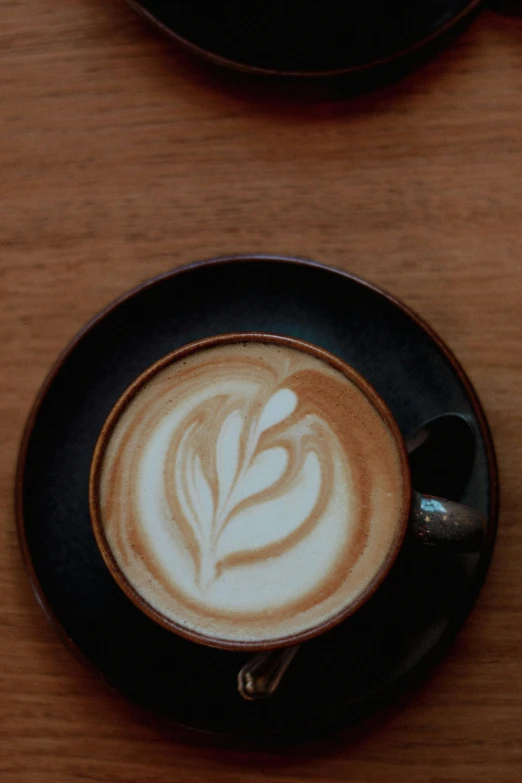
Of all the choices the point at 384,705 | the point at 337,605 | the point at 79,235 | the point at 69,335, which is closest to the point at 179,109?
the point at 79,235

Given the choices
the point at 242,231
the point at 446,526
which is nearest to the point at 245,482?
the point at 446,526

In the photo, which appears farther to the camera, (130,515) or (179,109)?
(179,109)

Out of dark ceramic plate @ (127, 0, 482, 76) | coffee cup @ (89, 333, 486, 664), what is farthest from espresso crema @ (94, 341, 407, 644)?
dark ceramic plate @ (127, 0, 482, 76)

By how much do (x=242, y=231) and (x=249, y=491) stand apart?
299 mm

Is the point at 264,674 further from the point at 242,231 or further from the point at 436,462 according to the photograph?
the point at 242,231

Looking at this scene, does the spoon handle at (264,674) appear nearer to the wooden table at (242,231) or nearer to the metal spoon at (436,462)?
the metal spoon at (436,462)

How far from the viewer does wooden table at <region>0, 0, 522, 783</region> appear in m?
0.77

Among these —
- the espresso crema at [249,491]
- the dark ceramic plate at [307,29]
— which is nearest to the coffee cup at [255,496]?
the espresso crema at [249,491]

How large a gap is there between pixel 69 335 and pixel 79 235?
0.11 metres

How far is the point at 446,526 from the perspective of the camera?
66cm

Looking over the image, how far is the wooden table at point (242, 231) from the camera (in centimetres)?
77

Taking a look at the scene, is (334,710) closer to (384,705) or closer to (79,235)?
(384,705)

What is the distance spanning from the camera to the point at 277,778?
0.77 m

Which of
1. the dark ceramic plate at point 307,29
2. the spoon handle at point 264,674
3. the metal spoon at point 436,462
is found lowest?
the spoon handle at point 264,674
